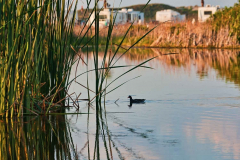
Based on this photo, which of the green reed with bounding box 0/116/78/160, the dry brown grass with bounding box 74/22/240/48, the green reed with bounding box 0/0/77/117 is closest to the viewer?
the green reed with bounding box 0/116/78/160

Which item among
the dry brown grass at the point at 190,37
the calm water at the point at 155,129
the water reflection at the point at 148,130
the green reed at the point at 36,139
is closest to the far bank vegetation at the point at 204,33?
the dry brown grass at the point at 190,37

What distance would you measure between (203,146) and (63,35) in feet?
10.6

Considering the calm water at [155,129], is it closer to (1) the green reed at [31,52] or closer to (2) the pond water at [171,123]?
(2) the pond water at [171,123]

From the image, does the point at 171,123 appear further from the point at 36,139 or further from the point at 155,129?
the point at 36,139

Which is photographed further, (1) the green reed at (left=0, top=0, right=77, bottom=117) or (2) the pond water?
(1) the green reed at (left=0, top=0, right=77, bottom=117)

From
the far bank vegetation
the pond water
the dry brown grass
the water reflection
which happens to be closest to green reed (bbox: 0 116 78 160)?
the water reflection

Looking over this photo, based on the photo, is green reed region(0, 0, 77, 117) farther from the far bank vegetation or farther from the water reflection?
the far bank vegetation

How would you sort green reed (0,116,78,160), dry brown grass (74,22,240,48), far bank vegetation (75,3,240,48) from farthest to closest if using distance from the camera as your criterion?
dry brown grass (74,22,240,48) < far bank vegetation (75,3,240,48) < green reed (0,116,78,160)

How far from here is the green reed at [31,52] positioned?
6.43 metres

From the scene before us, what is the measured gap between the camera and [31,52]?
6.55m

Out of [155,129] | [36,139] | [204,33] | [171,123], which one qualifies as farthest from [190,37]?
[36,139]

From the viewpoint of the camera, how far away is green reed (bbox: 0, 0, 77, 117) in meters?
6.43

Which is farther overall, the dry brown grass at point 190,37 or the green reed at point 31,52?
the dry brown grass at point 190,37

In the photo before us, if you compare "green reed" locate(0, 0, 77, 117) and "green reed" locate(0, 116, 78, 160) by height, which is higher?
"green reed" locate(0, 0, 77, 117)
